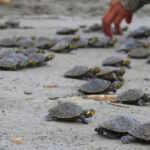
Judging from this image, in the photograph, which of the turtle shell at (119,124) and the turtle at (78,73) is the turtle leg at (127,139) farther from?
the turtle at (78,73)

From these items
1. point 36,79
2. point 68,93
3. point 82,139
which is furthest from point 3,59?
point 82,139

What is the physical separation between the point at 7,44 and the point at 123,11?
1.46 meters

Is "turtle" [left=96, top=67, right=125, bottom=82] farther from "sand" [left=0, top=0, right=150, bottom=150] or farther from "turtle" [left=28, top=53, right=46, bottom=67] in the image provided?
"turtle" [left=28, top=53, right=46, bottom=67]

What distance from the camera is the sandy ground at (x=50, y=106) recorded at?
2.92 meters

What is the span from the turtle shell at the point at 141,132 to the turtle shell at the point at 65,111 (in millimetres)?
465

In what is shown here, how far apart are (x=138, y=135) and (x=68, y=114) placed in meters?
0.57

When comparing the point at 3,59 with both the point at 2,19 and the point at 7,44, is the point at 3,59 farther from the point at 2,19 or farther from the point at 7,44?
the point at 2,19

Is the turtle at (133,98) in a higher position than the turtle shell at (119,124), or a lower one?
lower

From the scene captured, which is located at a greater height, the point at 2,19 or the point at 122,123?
the point at 122,123

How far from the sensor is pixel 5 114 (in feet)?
11.3

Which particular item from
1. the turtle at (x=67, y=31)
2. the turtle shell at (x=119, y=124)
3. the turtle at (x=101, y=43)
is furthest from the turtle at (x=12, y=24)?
the turtle shell at (x=119, y=124)

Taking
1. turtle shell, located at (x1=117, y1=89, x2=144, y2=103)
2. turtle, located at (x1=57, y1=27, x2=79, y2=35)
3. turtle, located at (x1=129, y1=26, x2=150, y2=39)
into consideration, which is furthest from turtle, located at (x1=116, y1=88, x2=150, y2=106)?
turtle, located at (x1=57, y1=27, x2=79, y2=35)

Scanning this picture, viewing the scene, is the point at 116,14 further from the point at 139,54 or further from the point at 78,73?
the point at 78,73

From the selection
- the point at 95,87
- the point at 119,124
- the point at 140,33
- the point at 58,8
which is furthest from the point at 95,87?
the point at 58,8
